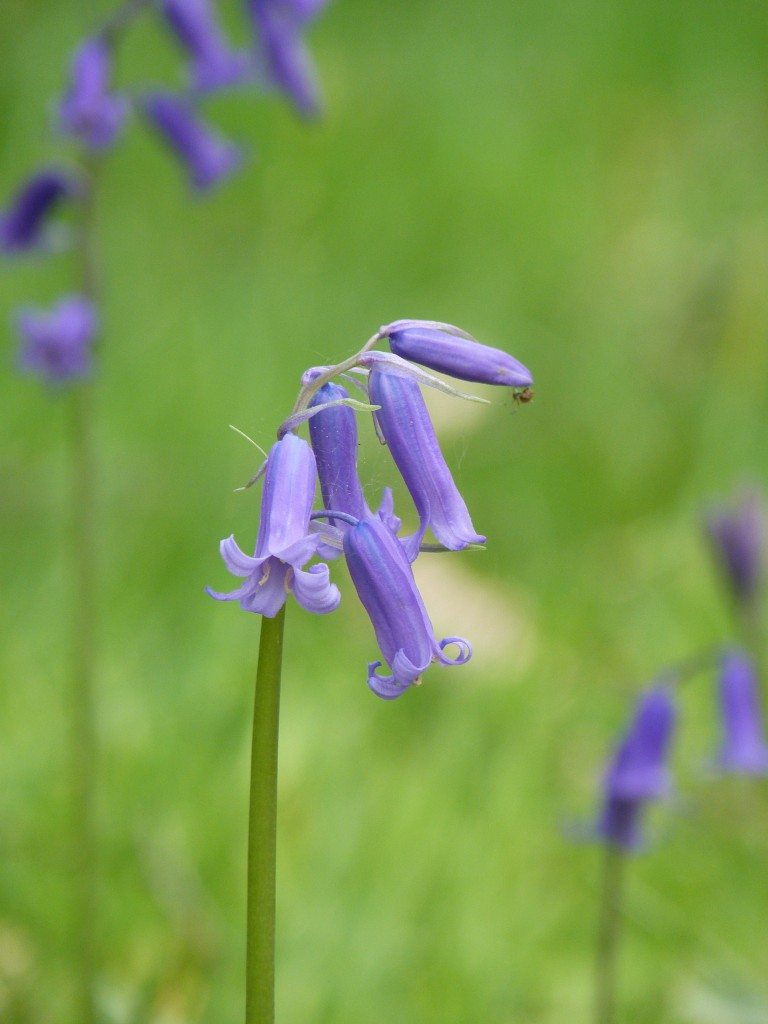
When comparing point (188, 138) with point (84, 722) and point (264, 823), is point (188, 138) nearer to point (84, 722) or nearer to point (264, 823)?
point (84, 722)

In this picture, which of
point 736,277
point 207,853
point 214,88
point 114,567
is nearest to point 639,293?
point 736,277

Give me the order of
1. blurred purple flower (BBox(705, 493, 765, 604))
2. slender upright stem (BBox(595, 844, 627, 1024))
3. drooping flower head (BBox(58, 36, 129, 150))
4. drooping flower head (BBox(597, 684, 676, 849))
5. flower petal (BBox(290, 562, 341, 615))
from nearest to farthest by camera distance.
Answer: flower petal (BBox(290, 562, 341, 615)) → slender upright stem (BBox(595, 844, 627, 1024)) → drooping flower head (BBox(597, 684, 676, 849)) → drooping flower head (BBox(58, 36, 129, 150)) → blurred purple flower (BBox(705, 493, 765, 604))

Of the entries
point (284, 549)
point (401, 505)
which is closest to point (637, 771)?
point (284, 549)

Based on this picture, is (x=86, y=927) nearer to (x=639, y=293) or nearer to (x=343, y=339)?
(x=343, y=339)

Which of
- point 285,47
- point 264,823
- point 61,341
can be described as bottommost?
point 264,823

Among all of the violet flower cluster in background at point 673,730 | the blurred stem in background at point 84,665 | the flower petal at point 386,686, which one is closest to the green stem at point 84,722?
the blurred stem in background at point 84,665

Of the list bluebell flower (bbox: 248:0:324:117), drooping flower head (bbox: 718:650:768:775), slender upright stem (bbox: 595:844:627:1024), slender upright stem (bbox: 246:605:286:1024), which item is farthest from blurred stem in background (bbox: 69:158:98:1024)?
drooping flower head (bbox: 718:650:768:775)

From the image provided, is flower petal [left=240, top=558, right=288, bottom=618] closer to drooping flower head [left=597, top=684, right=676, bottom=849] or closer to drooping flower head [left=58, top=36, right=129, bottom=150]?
drooping flower head [left=597, top=684, right=676, bottom=849]
